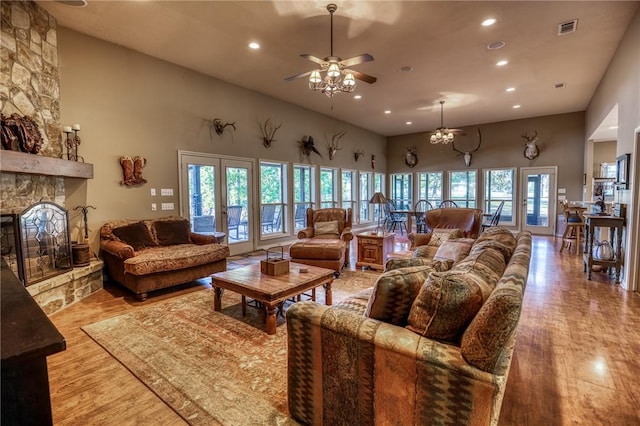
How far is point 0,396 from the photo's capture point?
83 centimetres

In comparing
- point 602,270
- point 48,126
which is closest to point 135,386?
point 48,126

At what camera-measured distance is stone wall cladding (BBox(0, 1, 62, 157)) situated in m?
3.18

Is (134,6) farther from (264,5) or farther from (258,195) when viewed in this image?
(258,195)

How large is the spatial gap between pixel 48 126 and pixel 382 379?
451 centimetres

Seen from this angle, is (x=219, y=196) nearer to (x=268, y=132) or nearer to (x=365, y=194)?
(x=268, y=132)

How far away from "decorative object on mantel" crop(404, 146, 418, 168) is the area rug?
9.07 metres

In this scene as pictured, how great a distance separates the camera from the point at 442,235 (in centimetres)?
438

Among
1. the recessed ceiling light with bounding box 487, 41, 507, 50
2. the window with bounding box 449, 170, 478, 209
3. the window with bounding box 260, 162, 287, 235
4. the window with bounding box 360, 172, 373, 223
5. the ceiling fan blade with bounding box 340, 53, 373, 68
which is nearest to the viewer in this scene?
the ceiling fan blade with bounding box 340, 53, 373, 68

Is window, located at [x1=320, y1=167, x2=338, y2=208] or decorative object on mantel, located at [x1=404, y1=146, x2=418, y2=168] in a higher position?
decorative object on mantel, located at [x1=404, y1=146, x2=418, y2=168]

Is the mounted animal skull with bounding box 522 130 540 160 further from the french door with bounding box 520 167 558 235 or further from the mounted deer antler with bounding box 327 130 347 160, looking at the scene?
the mounted deer antler with bounding box 327 130 347 160

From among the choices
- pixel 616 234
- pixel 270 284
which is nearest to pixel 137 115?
pixel 270 284

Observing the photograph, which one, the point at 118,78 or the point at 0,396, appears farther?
the point at 118,78

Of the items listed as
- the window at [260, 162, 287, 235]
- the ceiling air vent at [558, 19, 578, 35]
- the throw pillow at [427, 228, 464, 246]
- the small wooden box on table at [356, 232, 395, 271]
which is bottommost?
the small wooden box on table at [356, 232, 395, 271]

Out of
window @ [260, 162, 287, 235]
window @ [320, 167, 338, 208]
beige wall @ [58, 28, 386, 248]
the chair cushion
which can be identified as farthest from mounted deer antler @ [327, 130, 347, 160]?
the chair cushion
